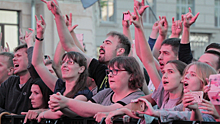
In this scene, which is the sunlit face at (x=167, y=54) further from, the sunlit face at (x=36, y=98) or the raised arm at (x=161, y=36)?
the sunlit face at (x=36, y=98)

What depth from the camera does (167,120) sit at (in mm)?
2643

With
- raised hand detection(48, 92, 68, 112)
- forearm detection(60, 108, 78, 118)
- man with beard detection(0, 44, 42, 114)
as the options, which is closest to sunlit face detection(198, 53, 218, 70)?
forearm detection(60, 108, 78, 118)

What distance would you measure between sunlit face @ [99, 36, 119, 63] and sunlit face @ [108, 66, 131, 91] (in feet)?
3.01

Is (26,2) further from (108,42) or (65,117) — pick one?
(65,117)

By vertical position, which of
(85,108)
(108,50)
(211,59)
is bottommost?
(85,108)

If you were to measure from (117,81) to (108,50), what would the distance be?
3.60 ft

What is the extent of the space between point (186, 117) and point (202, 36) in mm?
17184

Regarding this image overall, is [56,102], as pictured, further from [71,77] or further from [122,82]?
[71,77]

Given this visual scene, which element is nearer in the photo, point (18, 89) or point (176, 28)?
point (18, 89)

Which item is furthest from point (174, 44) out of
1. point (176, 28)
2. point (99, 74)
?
point (99, 74)

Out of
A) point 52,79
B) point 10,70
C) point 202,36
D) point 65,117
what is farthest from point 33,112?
point 202,36

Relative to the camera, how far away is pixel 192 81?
123 inches

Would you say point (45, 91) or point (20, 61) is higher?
point (20, 61)

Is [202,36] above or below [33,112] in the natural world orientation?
above
